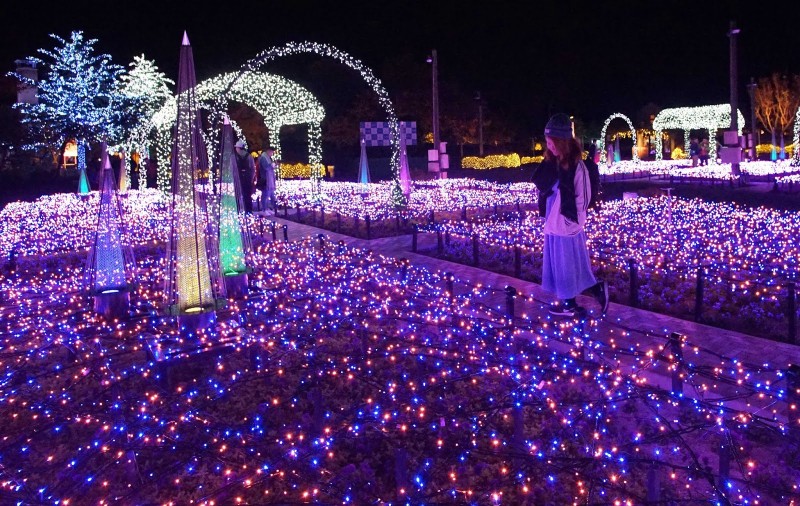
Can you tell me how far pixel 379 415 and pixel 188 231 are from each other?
2.88 m

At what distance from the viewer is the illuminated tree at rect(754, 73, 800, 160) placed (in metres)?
38.9

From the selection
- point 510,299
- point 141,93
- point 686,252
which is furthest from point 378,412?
point 141,93

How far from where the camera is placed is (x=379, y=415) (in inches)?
179

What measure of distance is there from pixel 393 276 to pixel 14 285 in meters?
5.05

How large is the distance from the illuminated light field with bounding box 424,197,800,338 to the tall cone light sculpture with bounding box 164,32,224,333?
13.3ft

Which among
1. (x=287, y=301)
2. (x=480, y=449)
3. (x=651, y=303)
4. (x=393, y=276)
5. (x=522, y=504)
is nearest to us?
(x=522, y=504)

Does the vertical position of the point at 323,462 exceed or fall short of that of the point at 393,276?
it falls short

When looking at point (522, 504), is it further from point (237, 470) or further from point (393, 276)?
point (393, 276)

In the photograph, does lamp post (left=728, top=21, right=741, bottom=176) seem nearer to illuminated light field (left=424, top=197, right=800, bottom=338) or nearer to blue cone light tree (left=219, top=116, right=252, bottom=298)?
illuminated light field (left=424, top=197, right=800, bottom=338)

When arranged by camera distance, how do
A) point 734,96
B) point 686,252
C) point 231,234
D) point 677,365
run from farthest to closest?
point 734,96 → point 686,252 → point 231,234 → point 677,365

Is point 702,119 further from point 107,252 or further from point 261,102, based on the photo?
point 107,252

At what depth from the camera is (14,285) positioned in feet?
Result: 29.9

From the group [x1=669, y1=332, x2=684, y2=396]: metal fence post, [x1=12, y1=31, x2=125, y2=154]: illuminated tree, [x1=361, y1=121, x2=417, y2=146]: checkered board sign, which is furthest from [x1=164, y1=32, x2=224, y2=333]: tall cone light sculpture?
[x1=12, y1=31, x2=125, y2=154]: illuminated tree

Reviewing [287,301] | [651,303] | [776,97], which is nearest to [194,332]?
[287,301]
